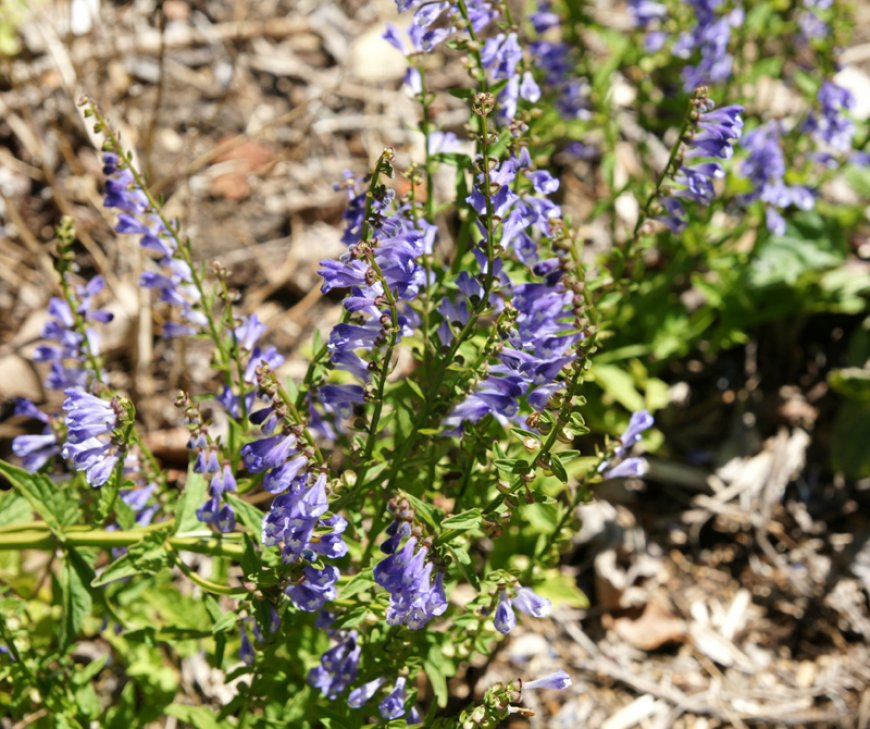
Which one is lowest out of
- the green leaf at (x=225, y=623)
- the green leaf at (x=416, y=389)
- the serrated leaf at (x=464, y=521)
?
the green leaf at (x=225, y=623)

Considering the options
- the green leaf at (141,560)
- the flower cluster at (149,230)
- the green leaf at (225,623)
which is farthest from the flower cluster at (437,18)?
the green leaf at (225,623)

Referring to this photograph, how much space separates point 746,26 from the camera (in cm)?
539

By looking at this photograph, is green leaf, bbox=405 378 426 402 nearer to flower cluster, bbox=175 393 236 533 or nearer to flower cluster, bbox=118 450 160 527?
flower cluster, bbox=175 393 236 533

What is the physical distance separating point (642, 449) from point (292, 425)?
3.19 m

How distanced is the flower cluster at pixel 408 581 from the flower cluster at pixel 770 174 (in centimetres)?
299

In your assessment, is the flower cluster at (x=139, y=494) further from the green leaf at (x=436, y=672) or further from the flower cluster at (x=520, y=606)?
the flower cluster at (x=520, y=606)

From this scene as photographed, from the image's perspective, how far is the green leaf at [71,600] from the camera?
3508 millimetres

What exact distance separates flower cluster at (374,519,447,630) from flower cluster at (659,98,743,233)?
6.02 feet

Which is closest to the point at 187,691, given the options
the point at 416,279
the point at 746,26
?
the point at 416,279

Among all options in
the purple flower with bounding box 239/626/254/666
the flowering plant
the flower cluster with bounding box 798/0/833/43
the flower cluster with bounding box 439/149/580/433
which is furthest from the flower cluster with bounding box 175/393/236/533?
the flower cluster with bounding box 798/0/833/43

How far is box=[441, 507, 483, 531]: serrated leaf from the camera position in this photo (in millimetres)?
2938

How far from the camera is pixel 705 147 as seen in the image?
3760 mm

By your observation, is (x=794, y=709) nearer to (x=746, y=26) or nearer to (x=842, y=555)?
(x=842, y=555)

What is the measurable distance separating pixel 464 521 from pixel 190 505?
1061 millimetres
